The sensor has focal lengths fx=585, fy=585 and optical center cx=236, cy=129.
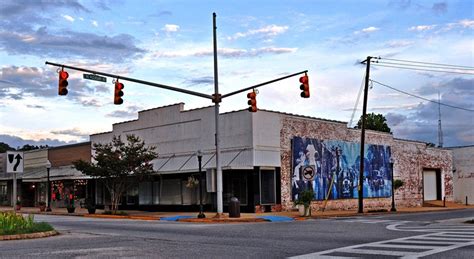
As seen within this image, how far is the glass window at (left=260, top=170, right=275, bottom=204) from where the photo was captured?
120 ft

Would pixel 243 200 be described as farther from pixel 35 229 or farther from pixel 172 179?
pixel 35 229

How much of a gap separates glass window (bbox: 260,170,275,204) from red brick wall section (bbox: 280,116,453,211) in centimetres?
72

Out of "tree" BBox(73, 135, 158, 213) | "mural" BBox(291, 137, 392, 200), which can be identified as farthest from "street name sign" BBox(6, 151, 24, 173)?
"mural" BBox(291, 137, 392, 200)

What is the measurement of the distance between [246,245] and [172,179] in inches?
1051

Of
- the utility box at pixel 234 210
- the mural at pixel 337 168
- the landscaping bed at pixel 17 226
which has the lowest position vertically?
the utility box at pixel 234 210

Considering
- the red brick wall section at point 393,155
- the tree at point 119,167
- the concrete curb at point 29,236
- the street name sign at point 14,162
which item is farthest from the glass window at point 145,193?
the concrete curb at point 29,236

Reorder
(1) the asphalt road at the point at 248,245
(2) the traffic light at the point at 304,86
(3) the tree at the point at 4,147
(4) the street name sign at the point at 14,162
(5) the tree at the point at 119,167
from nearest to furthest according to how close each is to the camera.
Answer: (1) the asphalt road at the point at 248,245, (4) the street name sign at the point at 14,162, (2) the traffic light at the point at 304,86, (5) the tree at the point at 119,167, (3) the tree at the point at 4,147

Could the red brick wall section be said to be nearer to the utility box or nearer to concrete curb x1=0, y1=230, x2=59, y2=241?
the utility box

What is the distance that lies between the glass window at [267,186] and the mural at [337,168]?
5.98ft

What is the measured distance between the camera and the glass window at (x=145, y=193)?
140 feet

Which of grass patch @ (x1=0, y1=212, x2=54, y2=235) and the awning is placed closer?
grass patch @ (x1=0, y1=212, x2=54, y2=235)

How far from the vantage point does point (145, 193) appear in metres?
43.2

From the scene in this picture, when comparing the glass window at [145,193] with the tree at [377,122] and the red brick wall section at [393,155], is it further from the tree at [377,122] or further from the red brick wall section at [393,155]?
the tree at [377,122]

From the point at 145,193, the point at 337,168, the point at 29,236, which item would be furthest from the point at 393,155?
the point at 29,236
